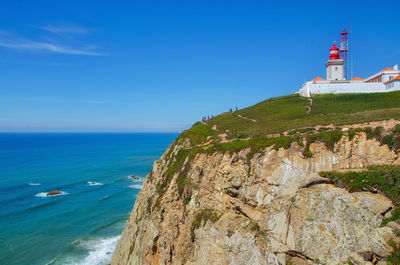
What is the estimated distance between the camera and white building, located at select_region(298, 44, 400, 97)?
43.2 meters

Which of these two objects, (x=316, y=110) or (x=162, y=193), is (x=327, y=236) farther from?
(x=316, y=110)

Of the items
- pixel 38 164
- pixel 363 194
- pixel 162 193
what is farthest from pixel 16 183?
pixel 363 194

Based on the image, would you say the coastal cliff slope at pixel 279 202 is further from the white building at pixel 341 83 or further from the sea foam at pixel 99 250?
the white building at pixel 341 83

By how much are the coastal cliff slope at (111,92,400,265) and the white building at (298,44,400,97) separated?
79.9ft

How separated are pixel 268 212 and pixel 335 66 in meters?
38.4

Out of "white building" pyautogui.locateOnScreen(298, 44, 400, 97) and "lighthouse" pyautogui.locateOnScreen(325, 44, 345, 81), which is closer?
"white building" pyautogui.locateOnScreen(298, 44, 400, 97)

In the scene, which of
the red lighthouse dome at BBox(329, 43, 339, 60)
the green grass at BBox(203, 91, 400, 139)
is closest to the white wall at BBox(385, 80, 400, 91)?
the green grass at BBox(203, 91, 400, 139)

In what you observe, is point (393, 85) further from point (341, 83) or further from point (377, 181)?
point (377, 181)

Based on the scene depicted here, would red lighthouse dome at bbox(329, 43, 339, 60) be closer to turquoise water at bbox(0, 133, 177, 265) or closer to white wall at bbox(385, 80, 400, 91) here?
white wall at bbox(385, 80, 400, 91)

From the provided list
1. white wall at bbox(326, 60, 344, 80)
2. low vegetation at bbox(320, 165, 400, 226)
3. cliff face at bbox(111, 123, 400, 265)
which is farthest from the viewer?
white wall at bbox(326, 60, 344, 80)

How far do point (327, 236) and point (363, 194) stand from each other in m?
2.91

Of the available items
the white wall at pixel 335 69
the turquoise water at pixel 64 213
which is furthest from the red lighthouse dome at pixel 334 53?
the turquoise water at pixel 64 213

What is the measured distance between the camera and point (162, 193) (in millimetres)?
26062

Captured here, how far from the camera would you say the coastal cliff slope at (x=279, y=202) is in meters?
14.3
